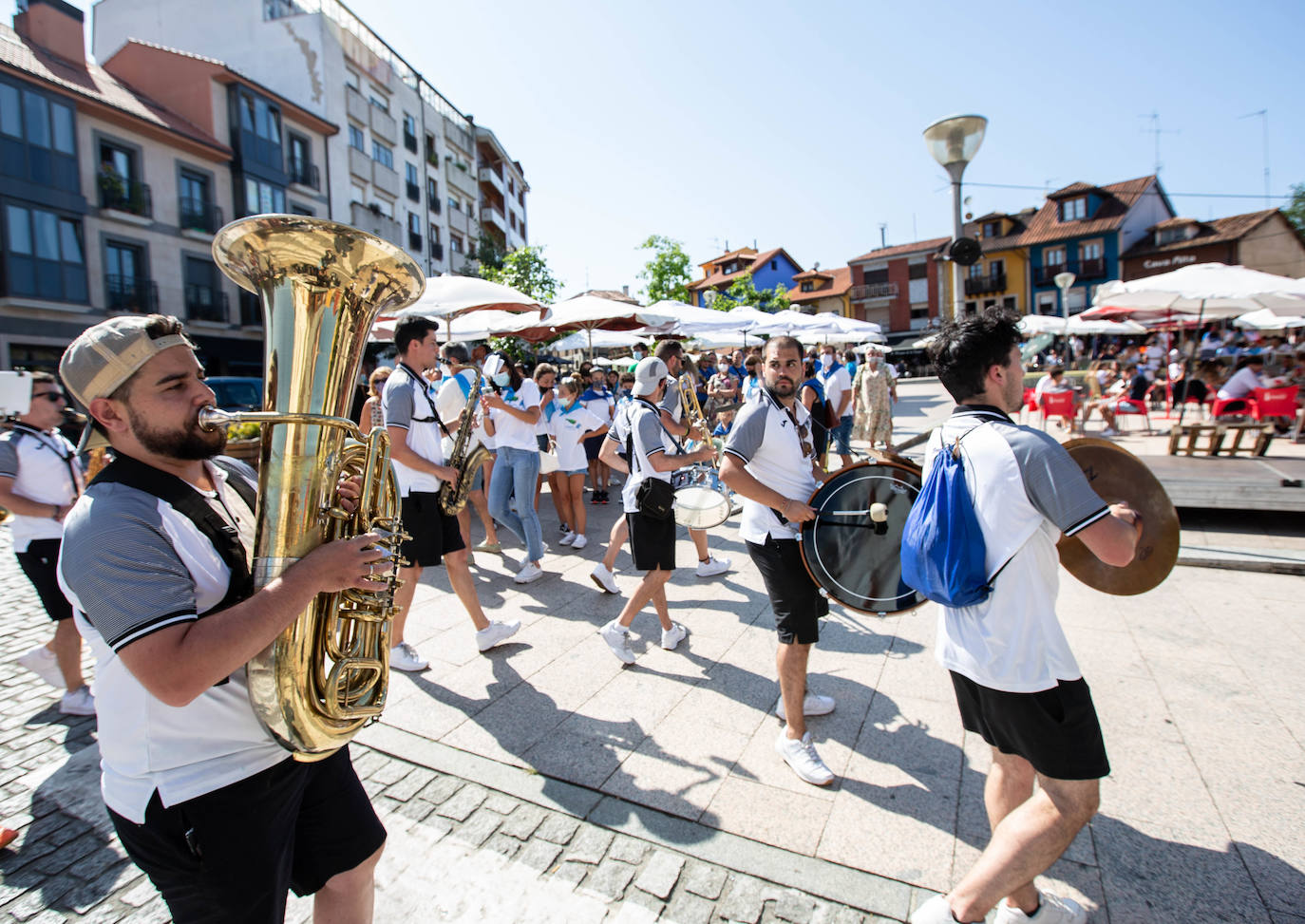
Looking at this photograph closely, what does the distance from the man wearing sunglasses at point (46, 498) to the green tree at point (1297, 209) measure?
58.6 metres

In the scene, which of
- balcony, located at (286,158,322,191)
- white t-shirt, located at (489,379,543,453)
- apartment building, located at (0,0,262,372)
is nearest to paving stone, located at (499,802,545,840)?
white t-shirt, located at (489,379,543,453)

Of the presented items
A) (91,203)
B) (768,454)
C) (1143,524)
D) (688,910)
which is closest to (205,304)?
(91,203)

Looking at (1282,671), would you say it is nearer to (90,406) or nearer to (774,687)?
(774,687)

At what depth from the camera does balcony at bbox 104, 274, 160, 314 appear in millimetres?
19562

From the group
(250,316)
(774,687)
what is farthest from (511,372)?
(250,316)

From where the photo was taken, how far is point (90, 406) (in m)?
1.42

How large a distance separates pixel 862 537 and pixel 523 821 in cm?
184

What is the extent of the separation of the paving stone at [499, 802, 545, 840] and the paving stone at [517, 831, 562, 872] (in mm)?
58

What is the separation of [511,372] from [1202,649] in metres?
5.97

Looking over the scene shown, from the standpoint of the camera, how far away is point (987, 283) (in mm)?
48562

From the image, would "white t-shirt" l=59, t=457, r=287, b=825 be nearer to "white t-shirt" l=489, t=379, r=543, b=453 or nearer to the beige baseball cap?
the beige baseball cap

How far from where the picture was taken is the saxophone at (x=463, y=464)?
4.05m

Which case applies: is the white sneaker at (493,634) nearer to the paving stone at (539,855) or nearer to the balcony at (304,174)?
the paving stone at (539,855)

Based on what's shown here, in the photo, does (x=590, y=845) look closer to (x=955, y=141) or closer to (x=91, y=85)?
(x=955, y=141)
